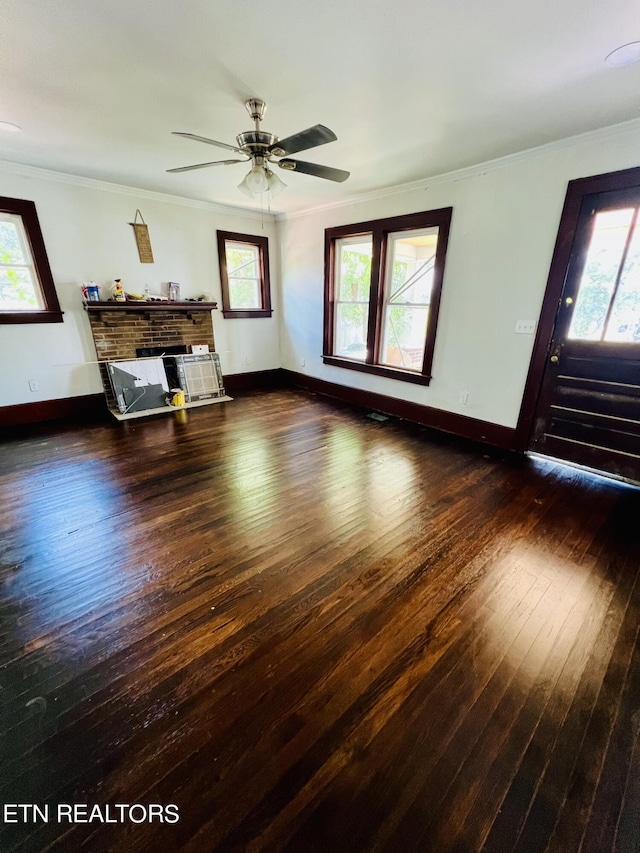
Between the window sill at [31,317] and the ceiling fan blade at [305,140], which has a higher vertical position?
the ceiling fan blade at [305,140]

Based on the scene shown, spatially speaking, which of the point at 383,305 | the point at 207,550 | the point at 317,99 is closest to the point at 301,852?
the point at 207,550

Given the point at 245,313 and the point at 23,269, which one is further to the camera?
the point at 245,313

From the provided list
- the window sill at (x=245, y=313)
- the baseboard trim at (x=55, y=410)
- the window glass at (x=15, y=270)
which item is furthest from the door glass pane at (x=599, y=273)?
the window glass at (x=15, y=270)

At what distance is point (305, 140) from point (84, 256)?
3.28m

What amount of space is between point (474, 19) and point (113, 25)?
1.61 meters

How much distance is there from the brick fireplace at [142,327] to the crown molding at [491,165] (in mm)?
2223

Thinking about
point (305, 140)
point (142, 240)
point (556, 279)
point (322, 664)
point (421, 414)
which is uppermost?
point (305, 140)

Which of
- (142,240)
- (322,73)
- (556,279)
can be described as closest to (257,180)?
(322,73)

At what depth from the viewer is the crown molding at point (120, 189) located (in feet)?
11.2

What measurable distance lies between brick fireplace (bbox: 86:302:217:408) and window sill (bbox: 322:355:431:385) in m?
1.83

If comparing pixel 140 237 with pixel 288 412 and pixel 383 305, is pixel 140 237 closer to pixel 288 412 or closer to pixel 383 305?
pixel 288 412

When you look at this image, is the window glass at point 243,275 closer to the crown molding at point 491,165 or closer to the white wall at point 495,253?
the crown molding at point 491,165

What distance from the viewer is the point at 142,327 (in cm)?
439

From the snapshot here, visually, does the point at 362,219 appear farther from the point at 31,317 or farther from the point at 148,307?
the point at 31,317
